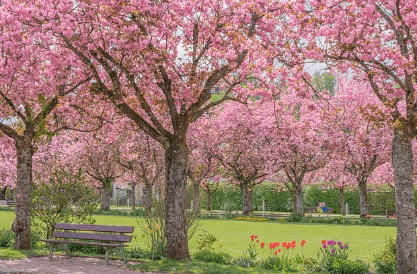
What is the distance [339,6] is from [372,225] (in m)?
20.1

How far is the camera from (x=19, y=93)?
1095cm

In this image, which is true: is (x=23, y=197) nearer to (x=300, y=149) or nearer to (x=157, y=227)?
(x=157, y=227)

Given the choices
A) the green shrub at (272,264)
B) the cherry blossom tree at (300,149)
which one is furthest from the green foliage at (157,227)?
the cherry blossom tree at (300,149)

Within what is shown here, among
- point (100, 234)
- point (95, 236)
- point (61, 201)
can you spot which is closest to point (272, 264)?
point (100, 234)

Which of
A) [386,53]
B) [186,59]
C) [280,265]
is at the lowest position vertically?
[280,265]

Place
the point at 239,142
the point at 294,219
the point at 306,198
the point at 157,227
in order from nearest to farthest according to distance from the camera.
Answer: the point at 157,227 < the point at 294,219 < the point at 239,142 < the point at 306,198

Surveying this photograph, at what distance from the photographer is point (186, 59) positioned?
35.2 ft

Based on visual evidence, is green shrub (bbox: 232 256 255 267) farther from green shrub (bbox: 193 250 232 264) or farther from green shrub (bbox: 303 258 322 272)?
green shrub (bbox: 303 258 322 272)

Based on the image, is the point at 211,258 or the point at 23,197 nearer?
the point at 211,258

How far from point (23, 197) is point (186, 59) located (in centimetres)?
596

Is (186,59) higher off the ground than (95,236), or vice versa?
(186,59)

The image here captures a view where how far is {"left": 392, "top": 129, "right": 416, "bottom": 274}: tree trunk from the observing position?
7.73 m

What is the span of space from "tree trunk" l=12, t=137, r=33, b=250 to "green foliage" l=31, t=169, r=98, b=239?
0.53 meters

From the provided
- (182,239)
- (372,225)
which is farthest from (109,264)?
(372,225)
